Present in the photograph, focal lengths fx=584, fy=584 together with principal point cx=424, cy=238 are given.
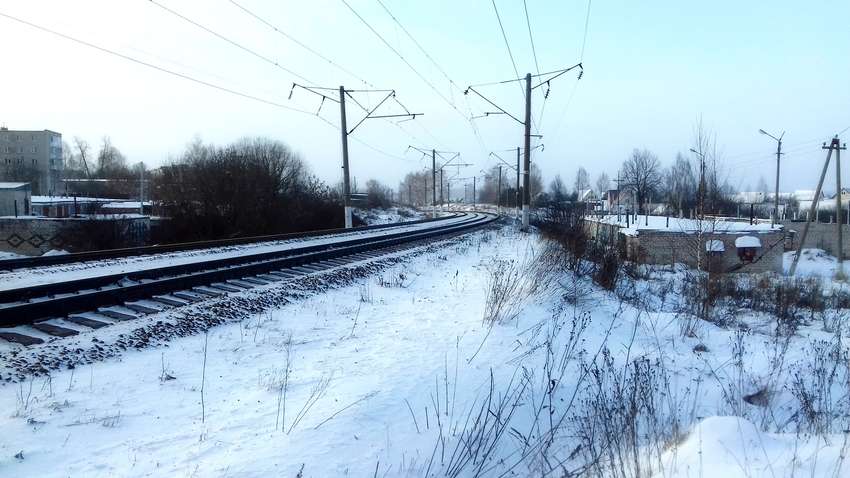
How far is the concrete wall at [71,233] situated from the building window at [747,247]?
102ft

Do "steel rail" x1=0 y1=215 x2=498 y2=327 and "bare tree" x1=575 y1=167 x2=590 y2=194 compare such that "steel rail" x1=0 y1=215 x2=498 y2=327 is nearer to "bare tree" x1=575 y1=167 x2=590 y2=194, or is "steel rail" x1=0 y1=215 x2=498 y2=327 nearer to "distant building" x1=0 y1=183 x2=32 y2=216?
"distant building" x1=0 y1=183 x2=32 y2=216

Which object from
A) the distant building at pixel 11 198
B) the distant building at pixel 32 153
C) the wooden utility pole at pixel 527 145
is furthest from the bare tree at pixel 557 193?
the distant building at pixel 32 153

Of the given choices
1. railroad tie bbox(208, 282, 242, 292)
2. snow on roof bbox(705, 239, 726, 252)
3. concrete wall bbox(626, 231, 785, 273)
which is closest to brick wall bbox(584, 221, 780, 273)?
concrete wall bbox(626, 231, 785, 273)

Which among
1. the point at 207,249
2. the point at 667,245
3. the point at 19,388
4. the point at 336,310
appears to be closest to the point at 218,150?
the point at 207,249

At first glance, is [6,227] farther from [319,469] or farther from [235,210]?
[319,469]

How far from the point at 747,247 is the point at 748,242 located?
0.26 meters

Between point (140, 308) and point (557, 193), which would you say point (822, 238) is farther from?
point (140, 308)

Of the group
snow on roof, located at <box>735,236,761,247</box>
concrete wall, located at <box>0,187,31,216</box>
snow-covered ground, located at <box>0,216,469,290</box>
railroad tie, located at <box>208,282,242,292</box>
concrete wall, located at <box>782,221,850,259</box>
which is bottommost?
concrete wall, located at <box>782,221,850,259</box>

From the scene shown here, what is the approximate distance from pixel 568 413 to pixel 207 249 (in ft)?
41.5

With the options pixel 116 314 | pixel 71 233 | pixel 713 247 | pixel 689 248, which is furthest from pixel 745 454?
pixel 71 233

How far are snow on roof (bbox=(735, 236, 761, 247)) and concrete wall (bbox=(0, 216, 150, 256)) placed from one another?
3118 centimetres

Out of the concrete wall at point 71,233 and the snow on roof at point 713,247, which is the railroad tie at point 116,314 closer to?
the snow on roof at point 713,247

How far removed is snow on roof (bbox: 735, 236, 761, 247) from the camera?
3002 cm

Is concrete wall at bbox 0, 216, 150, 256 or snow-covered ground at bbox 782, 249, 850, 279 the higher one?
concrete wall at bbox 0, 216, 150, 256
